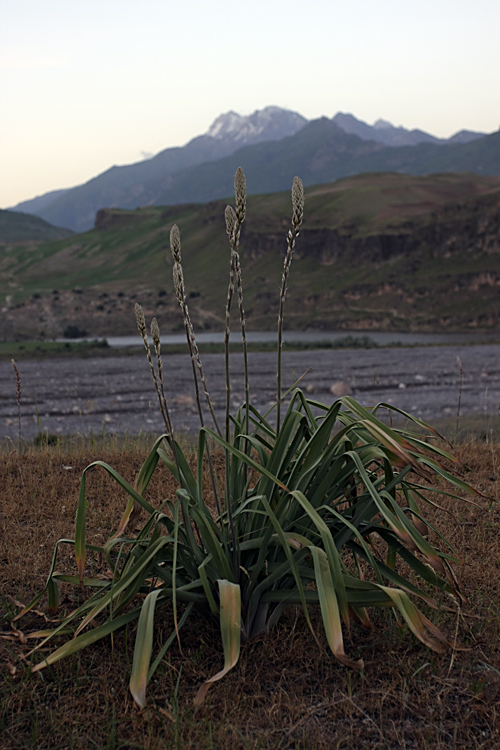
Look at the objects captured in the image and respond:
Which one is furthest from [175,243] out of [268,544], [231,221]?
A: [268,544]

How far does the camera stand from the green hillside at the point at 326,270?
2591 inches

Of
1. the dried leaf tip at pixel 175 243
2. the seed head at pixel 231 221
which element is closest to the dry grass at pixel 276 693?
the dried leaf tip at pixel 175 243

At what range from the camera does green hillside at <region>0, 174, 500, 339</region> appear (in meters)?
65.8

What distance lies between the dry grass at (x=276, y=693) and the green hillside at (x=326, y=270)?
2278 inches

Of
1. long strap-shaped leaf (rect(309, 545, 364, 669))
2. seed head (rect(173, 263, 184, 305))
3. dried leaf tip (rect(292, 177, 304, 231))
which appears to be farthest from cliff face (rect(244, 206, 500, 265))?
seed head (rect(173, 263, 184, 305))

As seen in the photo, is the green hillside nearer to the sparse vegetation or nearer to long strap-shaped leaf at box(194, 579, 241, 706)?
the sparse vegetation

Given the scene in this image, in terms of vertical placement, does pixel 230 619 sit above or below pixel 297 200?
below

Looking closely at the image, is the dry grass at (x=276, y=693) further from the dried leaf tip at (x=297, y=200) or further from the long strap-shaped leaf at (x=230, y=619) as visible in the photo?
the dried leaf tip at (x=297, y=200)

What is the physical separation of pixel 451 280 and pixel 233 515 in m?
68.1

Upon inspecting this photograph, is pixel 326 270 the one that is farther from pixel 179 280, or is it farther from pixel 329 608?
pixel 329 608

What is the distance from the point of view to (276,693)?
2791 millimetres

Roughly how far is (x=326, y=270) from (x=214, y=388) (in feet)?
225

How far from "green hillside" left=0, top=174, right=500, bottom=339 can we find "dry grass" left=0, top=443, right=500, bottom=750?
57.9 metres

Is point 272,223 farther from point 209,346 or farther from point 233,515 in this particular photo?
point 233,515
